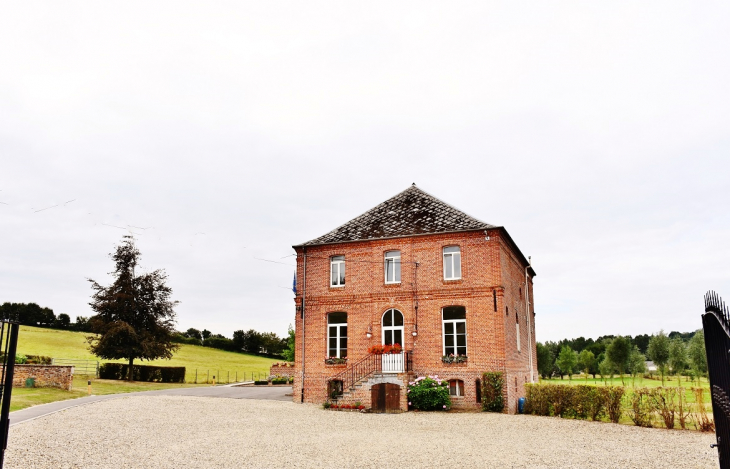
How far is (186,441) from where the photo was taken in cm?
1359

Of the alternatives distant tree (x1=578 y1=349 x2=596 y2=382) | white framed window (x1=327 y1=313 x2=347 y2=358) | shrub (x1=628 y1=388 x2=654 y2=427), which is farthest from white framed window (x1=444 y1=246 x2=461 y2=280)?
distant tree (x1=578 y1=349 x2=596 y2=382)

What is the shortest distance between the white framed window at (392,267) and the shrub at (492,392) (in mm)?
5922

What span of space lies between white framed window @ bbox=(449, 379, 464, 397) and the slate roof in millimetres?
6415

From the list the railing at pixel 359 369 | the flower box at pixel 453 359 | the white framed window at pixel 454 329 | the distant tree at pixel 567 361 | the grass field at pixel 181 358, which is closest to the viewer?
the flower box at pixel 453 359

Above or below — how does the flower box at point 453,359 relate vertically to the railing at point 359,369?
above

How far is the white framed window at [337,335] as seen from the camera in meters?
25.0

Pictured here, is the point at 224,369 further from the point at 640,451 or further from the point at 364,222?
the point at 640,451

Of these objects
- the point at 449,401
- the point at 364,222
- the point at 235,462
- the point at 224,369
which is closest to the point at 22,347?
the point at 224,369

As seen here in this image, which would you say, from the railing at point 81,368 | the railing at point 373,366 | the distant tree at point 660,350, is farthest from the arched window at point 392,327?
the distant tree at point 660,350

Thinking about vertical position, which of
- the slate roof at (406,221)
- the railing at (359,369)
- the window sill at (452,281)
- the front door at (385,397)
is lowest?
the front door at (385,397)

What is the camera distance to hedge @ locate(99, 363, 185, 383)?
3953 cm

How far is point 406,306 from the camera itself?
2409cm

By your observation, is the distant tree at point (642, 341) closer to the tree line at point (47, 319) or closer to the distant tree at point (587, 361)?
the distant tree at point (587, 361)

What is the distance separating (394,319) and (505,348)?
4.97 meters
